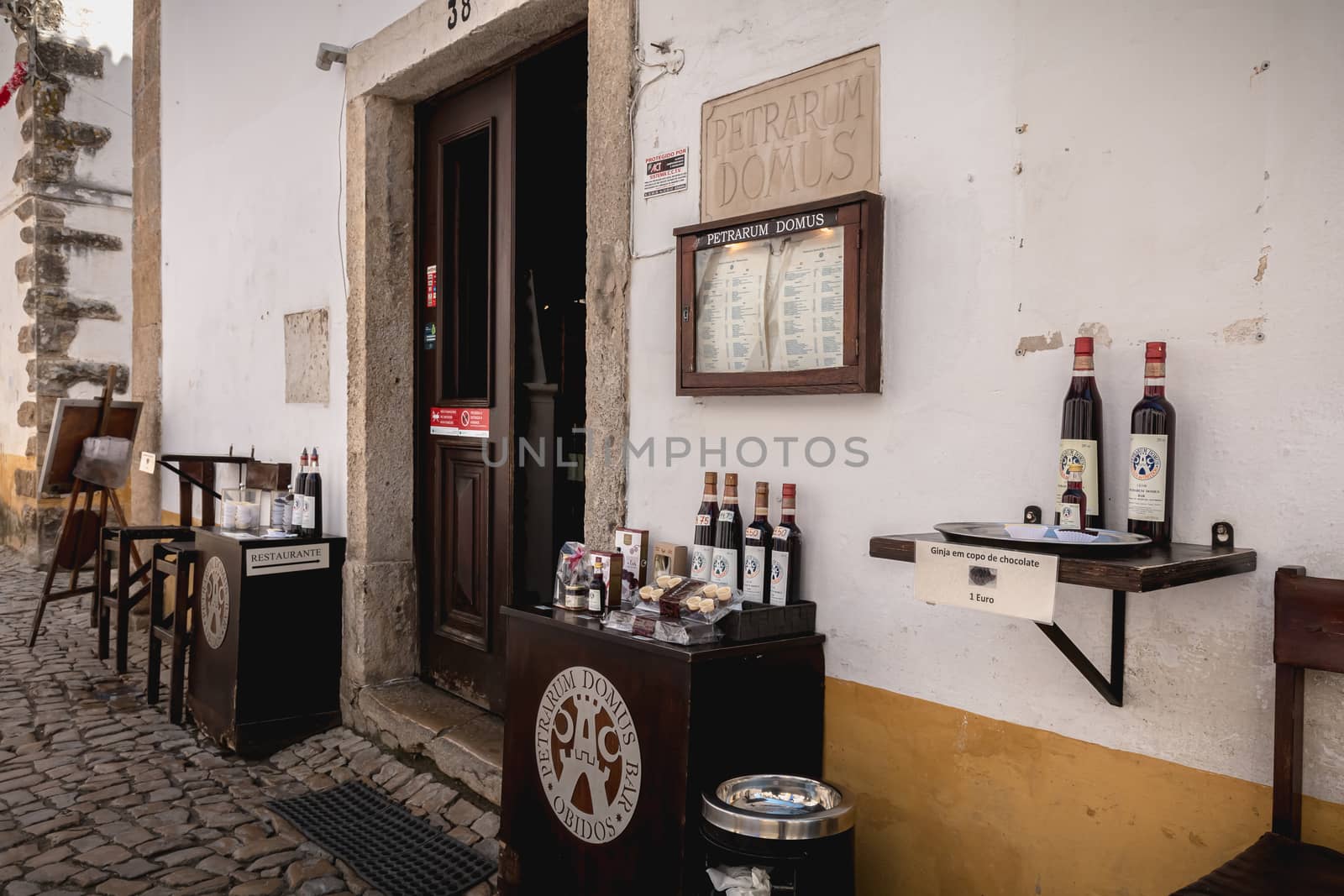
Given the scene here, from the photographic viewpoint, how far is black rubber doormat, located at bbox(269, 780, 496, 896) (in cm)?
273

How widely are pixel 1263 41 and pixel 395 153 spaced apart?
10.8ft

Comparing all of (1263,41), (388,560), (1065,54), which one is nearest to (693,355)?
(1065,54)

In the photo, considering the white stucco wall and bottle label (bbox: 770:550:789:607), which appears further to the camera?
the white stucco wall

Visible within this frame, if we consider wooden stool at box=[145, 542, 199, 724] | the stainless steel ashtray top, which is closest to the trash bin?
the stainless steel ashtray top

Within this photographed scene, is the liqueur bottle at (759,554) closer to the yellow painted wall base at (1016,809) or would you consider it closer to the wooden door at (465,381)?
the yellow painted wall base at (1016,809)

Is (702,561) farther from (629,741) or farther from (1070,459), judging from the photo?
(1070,459)

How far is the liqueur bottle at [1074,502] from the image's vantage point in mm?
1685

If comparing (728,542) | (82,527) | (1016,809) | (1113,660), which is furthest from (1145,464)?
(82,527)

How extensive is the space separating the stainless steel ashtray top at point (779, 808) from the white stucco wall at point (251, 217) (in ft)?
8.78

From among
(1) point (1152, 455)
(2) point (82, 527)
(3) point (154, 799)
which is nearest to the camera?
(1) point (1152, 455)

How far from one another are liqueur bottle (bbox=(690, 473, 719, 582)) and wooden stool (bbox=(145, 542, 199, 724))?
2618 mm

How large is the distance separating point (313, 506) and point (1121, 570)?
3.51 meters

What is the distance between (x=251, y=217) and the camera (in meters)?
4.91

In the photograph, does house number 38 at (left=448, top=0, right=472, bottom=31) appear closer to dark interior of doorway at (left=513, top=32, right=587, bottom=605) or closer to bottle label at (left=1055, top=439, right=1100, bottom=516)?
dark interior of doorway at (left=513, top=32, right=587, bottom=605)
